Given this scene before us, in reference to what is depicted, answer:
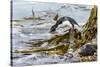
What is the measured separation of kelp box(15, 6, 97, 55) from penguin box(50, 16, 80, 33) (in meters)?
0.08

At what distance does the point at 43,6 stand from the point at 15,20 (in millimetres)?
356

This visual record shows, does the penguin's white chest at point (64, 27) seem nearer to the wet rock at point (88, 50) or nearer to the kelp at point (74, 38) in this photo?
the kelp at point (74, 38)

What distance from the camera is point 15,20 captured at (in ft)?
7.05

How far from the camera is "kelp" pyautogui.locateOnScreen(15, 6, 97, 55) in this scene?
2277 mm

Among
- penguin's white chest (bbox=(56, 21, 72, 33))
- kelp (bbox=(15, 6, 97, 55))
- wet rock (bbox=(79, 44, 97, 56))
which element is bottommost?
wet rock (bbox=(79, 44, 97, 56))

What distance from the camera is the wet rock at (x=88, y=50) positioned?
2.41m

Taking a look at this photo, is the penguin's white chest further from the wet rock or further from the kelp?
the wet rock

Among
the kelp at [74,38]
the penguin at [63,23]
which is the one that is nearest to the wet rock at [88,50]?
the kelp at [74,38]

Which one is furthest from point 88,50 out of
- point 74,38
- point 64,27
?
point 64,27

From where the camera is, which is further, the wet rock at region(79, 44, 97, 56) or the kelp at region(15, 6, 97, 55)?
the wet rock at region(79, 44, 97, 56)

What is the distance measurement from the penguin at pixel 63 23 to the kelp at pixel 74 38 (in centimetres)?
8

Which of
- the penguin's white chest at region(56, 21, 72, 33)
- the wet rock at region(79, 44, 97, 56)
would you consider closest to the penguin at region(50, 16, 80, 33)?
the penguin's white chest at region(56, 21, 72, 33)
